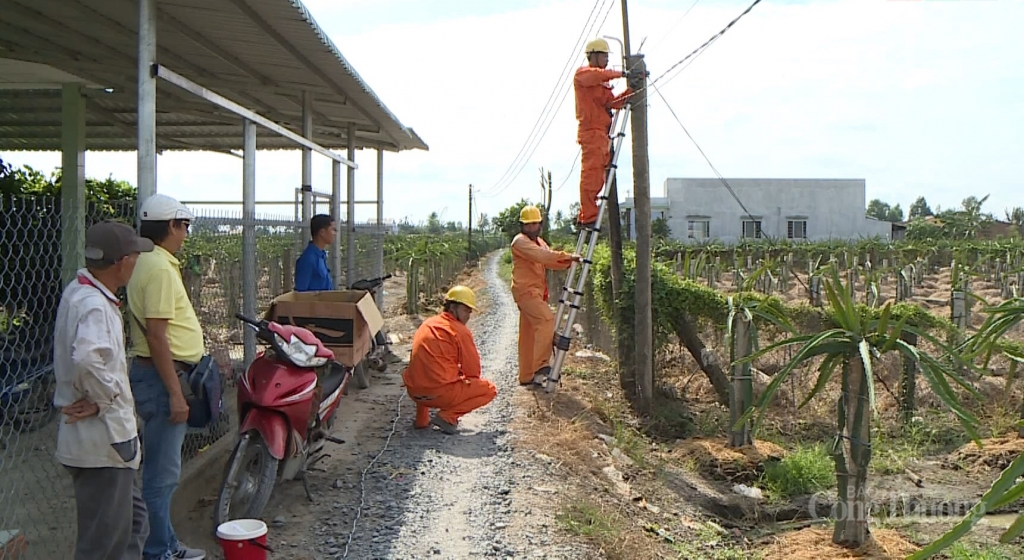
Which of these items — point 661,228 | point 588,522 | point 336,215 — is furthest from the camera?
point 661,228

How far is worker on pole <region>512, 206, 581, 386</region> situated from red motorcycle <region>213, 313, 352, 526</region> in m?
3.12

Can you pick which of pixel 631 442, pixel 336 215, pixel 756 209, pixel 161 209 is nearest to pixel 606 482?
pixel 631 442

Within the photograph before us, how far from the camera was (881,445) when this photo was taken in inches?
295

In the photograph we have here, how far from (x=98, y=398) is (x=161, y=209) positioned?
43.2 inches

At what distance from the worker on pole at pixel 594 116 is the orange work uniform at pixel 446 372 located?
6.36 feet

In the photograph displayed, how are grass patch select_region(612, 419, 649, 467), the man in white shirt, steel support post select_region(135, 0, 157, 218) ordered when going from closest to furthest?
the man in white shirt, steel support post select_region(135, 0, 157, 218), grass patch select_region(612, 419, 649, 467)

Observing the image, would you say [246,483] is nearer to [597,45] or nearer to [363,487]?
[363,487]

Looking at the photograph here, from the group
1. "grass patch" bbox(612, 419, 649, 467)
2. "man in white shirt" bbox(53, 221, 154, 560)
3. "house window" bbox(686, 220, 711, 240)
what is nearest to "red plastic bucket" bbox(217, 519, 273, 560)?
"man in white shirt" bbox(53, 221, 154, 560)

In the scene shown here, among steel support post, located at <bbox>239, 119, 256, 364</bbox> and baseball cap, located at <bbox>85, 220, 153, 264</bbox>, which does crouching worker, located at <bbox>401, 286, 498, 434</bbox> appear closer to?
steel support post, located at <bbox>239, 119, 256, 364</bbox>

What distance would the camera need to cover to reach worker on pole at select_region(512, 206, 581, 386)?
7.52 metres

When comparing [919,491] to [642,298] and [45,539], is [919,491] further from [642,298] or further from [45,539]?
[45,539]

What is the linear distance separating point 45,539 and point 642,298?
5.45 metres

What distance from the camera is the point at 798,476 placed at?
6582 mm

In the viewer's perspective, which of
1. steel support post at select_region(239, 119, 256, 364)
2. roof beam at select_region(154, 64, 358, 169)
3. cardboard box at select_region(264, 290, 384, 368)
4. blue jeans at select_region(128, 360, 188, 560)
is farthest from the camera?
cardboard box at select_region(264, 290, 384, 368)
